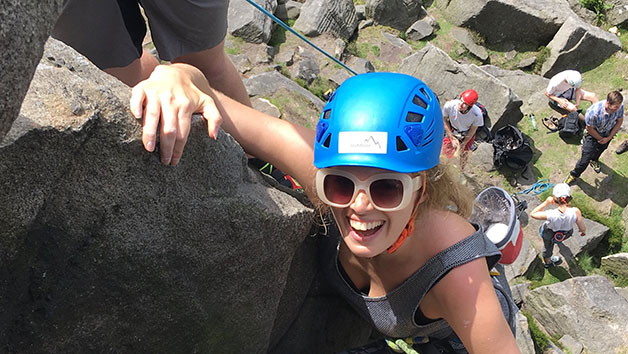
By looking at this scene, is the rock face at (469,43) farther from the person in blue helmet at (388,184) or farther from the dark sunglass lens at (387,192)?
the dark sunglass lens at (387,192)

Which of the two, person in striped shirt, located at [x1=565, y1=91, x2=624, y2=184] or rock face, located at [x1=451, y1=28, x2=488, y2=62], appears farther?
rock face, located at [x1=451, y1=28, x2=488, y2=62]

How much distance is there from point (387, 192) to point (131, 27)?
1913 millimetres

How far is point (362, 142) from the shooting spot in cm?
246

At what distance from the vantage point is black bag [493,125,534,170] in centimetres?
1103

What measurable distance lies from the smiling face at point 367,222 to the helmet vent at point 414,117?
0.95ft

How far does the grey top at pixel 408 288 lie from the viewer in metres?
2.75

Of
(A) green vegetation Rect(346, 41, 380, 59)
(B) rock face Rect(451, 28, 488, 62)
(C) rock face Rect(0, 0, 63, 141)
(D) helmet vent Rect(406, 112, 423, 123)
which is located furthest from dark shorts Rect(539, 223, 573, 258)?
(C) rock face Rect(0, 0, 63, 141)

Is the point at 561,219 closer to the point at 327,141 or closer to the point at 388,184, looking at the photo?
the point at 388,184

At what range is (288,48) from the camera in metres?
12.2

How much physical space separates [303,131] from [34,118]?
55.4 inches

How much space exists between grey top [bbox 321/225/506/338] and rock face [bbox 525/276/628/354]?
4974 millimetres

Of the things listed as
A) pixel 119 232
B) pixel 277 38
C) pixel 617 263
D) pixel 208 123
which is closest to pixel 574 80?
pixel 617 263

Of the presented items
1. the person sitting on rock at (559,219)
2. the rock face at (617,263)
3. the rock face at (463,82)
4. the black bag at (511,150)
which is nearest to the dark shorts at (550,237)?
the person sitting on rock at (559,219)

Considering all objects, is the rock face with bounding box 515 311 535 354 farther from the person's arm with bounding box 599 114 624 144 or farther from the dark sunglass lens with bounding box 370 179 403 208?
the person's arm with bounding box 599 114 624 144
